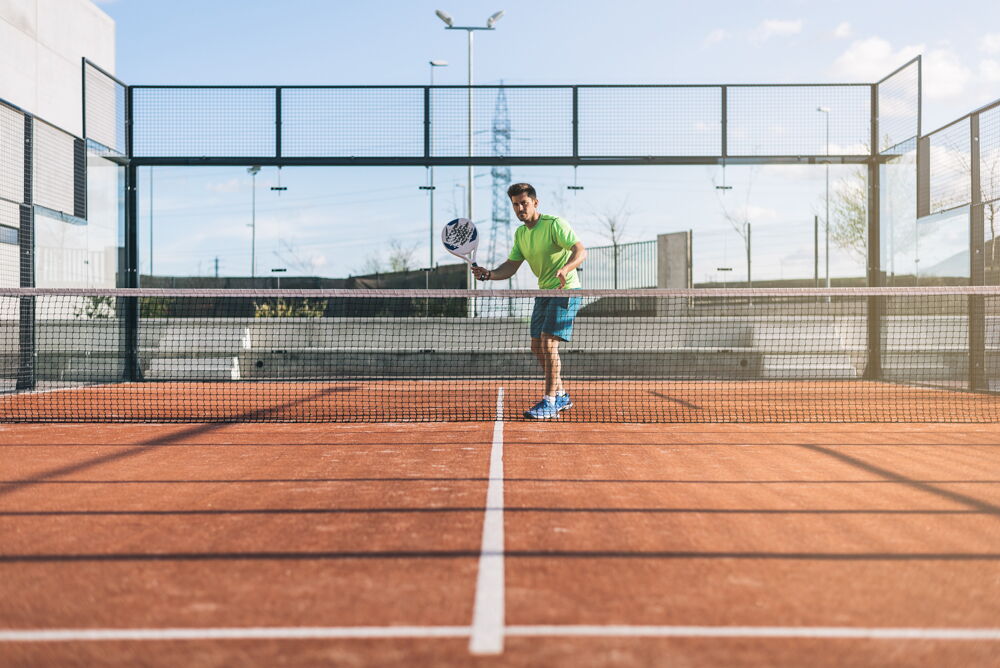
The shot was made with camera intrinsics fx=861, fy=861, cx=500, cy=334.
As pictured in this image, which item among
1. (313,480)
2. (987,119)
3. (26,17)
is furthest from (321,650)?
(26,17)

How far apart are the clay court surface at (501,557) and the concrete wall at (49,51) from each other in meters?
23.0

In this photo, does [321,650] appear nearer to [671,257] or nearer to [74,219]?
[74,219]

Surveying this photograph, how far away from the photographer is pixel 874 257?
12.5 meters

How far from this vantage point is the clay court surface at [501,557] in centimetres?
229

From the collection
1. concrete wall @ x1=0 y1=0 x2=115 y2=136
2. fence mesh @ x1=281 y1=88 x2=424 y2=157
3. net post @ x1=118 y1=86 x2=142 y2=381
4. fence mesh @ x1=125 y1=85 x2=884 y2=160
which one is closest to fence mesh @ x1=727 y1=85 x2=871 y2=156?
fence mesh @ x1=125 y1=85 x2=884 y2=160

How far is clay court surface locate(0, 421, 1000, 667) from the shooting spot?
2.29m

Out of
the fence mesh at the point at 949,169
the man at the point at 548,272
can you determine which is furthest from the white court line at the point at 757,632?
the fence mesh at the point at 949,169

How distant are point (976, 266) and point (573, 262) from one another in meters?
5.87

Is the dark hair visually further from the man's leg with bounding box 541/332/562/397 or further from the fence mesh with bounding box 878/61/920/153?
the fence mesh with bounding box 878/61/920/153

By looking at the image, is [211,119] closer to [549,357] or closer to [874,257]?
[549,357]

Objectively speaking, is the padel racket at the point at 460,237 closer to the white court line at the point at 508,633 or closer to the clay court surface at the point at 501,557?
the clay court surface at the point at 501,557

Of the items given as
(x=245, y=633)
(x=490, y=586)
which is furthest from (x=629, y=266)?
(x=245, y=633)

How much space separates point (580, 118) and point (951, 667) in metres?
10.4

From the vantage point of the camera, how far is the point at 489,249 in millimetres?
23094
